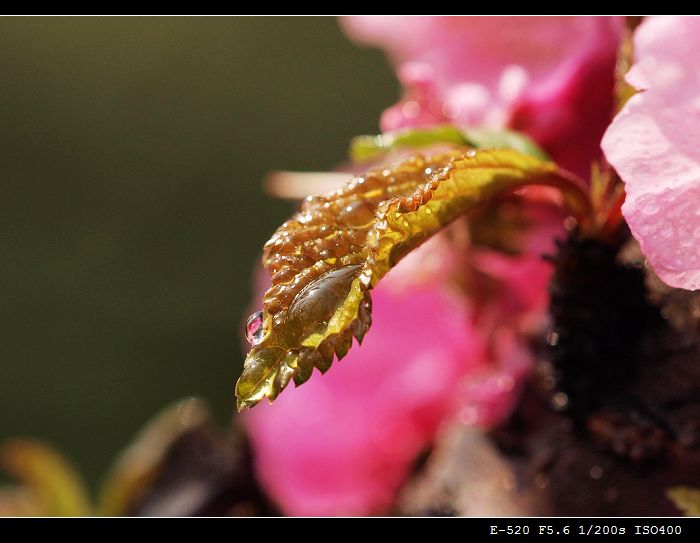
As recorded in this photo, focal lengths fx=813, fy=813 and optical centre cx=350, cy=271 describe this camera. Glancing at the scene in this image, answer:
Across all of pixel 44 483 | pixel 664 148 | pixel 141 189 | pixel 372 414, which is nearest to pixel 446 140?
pixel 664 148

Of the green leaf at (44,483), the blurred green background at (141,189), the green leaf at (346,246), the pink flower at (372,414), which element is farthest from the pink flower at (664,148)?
the blurred green background at (141,189)

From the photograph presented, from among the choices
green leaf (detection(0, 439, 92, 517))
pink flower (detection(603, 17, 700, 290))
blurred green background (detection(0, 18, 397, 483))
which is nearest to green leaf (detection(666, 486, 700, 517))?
pink flower (detection(603, 17, 700, 290))

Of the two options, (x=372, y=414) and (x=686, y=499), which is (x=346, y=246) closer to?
(x=686, y=499)

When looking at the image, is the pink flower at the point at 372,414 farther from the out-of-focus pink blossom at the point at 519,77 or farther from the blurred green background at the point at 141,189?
the blurred green background at the point at 141,189

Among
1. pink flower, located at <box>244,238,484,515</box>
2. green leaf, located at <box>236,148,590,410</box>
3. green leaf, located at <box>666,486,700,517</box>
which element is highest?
green leaf, located at <box>236,148,590,410</box>

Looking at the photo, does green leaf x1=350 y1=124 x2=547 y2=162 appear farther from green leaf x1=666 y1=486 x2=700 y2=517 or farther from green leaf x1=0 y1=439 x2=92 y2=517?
green leaf x1=0 y1=439 x2=92 y2=517

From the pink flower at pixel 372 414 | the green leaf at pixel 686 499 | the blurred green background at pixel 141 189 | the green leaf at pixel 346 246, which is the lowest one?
the blurred green background at pixel 141 189
